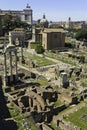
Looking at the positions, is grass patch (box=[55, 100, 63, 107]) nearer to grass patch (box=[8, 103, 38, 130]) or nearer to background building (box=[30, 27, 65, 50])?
grass patch (box=[8, 103, 38, 130])

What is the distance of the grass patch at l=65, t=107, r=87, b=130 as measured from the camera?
1060 inches

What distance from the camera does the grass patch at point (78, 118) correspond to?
26934mm

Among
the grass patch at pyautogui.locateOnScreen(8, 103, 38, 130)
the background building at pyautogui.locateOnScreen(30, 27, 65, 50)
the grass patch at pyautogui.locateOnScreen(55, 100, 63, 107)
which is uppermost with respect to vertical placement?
the background building at pyautogui.locateOnScreen(30, 27, 65, 50)

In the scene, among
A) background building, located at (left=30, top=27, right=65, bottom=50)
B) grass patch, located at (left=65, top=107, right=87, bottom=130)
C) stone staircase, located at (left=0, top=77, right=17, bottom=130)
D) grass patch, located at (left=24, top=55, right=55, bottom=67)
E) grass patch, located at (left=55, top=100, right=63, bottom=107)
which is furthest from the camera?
background building, located at (left=30, top=27, right=65, bottom=50)

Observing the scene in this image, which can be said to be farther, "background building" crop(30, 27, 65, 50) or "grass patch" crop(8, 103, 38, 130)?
"background building" crop(30, 27, 65, 50)

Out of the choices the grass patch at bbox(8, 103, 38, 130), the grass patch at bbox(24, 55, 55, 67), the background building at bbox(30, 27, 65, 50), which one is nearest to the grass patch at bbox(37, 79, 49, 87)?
the grass patch at bbox(8, 103, 38, 130)

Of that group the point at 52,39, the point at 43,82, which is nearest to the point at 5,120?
the point at 43,82

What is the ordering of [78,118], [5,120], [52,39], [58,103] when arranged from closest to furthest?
[5,120]
[78,118]
[58,103]
[52,39]

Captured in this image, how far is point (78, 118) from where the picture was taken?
28359 millimetres

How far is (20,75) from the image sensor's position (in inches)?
1865

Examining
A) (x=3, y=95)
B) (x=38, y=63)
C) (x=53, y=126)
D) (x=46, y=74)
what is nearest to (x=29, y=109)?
(x=53, y=126)

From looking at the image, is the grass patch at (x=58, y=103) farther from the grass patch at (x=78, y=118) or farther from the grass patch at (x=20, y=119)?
the grass patch at (x=20, y=119)

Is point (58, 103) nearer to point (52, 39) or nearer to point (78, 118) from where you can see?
point (78, 118)

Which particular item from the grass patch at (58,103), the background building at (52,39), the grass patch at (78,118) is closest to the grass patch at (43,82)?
the grass patch at (58,103)
